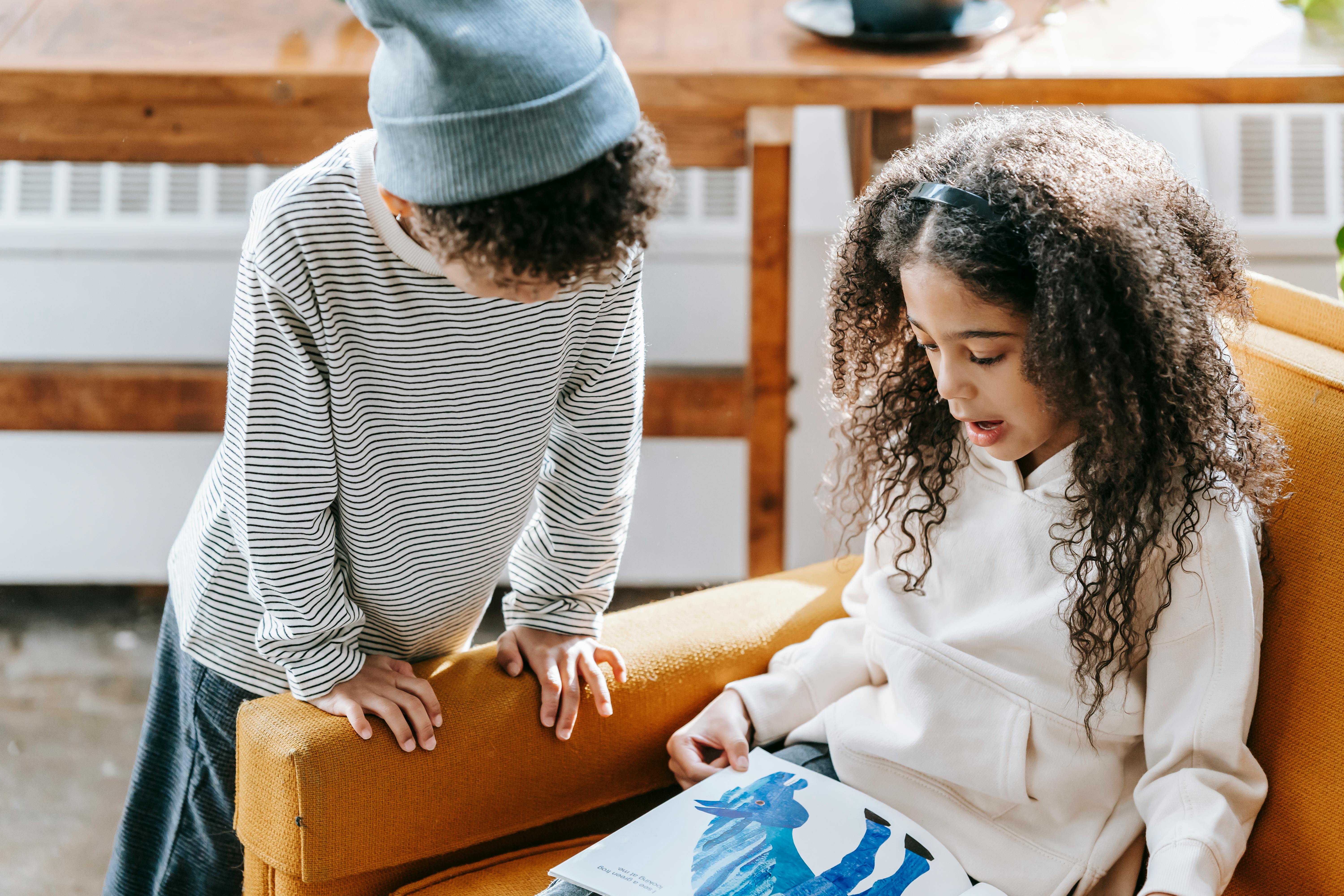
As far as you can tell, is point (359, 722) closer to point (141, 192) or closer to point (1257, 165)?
point (141, 192)

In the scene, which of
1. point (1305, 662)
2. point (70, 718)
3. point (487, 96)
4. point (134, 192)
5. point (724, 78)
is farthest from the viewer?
point (134, 192)

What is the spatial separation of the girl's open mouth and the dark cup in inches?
29.0

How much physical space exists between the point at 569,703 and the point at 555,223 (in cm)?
46

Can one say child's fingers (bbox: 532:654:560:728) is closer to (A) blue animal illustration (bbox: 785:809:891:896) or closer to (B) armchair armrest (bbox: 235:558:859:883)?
(B) armchair armrest (bbox: 235:558:859:883)

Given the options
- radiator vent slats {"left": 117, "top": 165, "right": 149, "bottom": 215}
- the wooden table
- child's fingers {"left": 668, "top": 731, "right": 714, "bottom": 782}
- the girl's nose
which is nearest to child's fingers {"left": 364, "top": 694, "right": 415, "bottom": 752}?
child's fingers {"left": 668, "top": 731, "right": 714, "bottom": 782}

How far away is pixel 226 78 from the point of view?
1415mm

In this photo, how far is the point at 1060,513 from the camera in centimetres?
94

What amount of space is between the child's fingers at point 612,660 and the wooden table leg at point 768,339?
0.64m

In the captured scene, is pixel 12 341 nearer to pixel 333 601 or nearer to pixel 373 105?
pixel 333 601

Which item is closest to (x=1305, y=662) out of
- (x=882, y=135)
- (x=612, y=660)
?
(x=612, y=660)

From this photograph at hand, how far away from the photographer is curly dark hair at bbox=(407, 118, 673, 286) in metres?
0.73

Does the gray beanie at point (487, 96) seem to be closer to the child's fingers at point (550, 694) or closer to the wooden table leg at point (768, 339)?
the child's fingers at point (550, 694)

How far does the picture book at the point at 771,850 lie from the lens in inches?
35.8

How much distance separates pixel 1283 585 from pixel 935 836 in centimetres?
34
